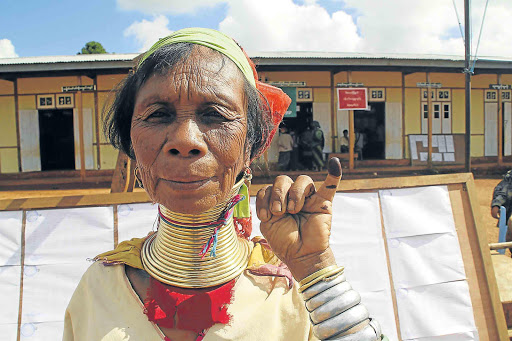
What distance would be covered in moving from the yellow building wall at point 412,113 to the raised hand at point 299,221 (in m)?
13.9

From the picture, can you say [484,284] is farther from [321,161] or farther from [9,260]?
[321,161]

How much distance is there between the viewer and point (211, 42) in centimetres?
113

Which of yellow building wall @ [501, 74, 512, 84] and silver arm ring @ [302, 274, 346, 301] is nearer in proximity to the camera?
silver arm ring @ [302, 274, 346, 301]

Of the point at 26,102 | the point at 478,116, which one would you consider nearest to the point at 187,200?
the point at 26,102

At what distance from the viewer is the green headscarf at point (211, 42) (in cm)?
114

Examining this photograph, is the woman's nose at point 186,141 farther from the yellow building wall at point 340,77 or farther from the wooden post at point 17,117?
the wooden post at point 17,117

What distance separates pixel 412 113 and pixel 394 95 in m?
0.94

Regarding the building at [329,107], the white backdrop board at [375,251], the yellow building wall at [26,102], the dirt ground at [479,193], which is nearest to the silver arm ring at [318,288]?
the white backdrop board at [375,251]

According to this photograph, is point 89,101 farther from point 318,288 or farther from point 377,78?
point 318,288

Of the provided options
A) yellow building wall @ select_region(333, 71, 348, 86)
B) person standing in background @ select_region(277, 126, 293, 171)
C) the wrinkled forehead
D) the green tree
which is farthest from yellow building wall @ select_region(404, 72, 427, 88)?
the green tree

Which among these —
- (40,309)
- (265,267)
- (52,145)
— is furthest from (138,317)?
(52,145)

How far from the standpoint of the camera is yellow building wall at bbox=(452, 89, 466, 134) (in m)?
14.2

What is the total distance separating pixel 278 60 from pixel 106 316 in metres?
10.3

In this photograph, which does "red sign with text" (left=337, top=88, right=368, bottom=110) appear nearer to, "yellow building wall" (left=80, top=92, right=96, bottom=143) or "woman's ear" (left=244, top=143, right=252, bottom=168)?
"yellow building wall" (left=80, top=92, right=96, bottom=143)
